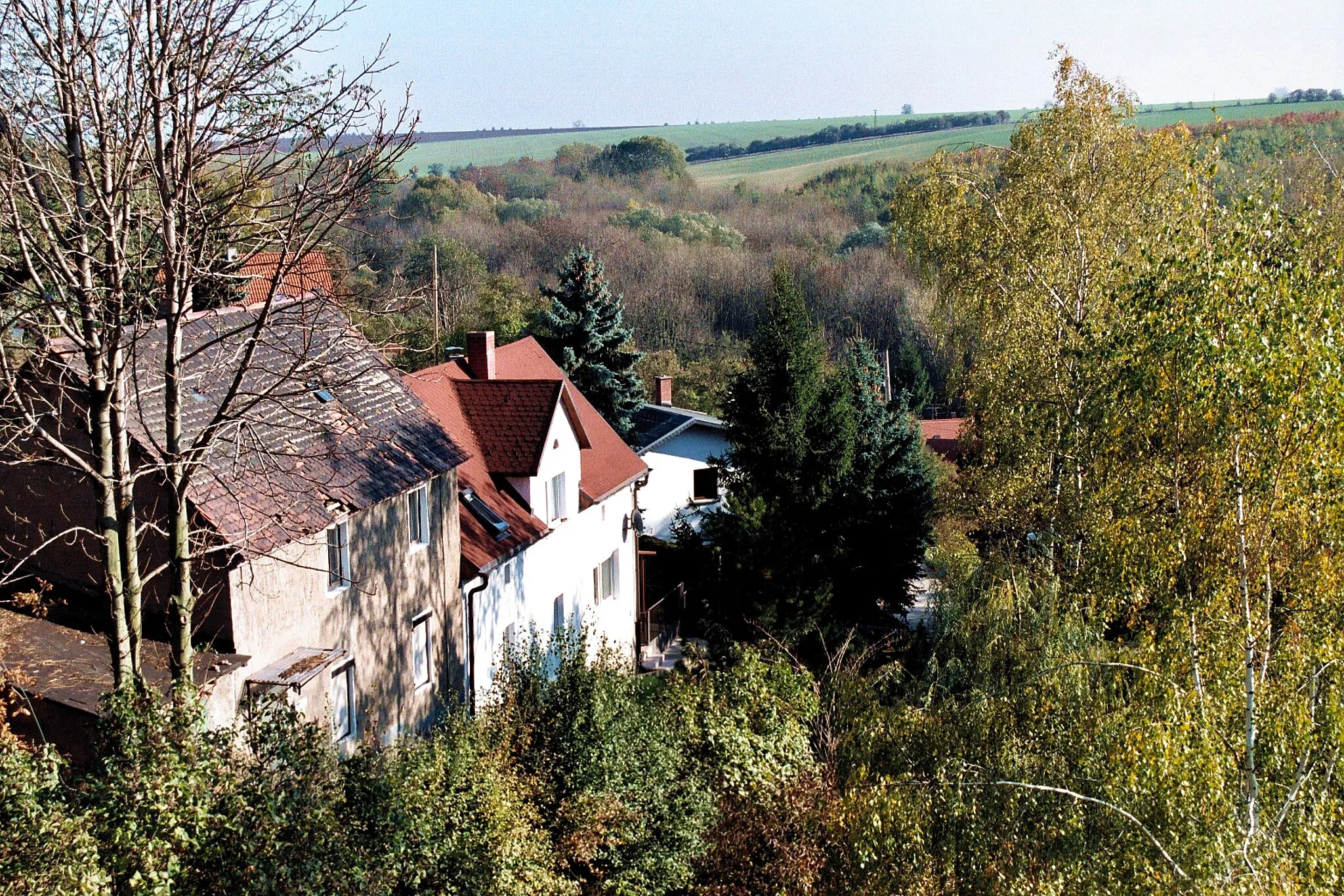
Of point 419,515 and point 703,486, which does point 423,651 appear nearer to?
point 419,515

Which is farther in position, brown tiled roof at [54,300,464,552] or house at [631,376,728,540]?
house at [631,376,728,540]

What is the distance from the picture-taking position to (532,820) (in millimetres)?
11938

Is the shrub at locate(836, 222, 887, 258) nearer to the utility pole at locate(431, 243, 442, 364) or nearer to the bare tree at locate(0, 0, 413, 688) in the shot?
the utility pole at locate(431, 243, 442, 364)

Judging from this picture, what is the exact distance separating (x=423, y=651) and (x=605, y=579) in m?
8.13

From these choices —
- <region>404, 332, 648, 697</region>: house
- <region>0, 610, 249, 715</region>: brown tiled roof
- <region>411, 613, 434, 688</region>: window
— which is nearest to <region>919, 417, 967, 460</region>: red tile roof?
<region>404, 332, 648, 697</region>: house

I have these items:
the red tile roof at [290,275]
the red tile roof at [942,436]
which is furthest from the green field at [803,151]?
the red tile roof at [290,275]

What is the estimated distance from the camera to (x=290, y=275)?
43.3 ft

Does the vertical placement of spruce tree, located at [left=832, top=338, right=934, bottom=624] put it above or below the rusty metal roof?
below

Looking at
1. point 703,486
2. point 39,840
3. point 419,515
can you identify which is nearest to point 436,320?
point 703,486

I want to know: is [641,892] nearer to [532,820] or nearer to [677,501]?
[532,820]

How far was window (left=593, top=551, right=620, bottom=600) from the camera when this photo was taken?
2547cm

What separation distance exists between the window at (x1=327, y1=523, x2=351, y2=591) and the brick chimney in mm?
9592

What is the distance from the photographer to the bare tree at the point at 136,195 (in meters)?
10.0

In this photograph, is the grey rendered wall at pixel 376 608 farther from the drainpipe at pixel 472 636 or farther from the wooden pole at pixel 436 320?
the wooden pole at pixel 436 320
